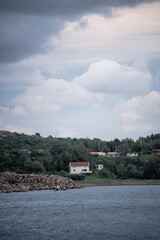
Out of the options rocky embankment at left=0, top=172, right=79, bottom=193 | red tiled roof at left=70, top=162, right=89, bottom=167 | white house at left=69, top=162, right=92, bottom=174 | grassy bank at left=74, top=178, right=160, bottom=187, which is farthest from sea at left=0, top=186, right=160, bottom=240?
red tiled roof at left=70, top=162, right=89, bottom=167

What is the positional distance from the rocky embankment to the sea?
48.1 feet

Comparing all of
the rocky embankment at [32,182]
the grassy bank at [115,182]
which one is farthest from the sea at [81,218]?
the grassy bank at [115,182]

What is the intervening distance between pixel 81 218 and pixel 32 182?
121ft

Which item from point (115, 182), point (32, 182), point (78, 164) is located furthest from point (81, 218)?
point (78, 164)

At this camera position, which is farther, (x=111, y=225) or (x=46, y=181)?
(x=46, y=181)

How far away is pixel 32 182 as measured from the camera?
73.6 metres

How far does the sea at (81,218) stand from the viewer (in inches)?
1182

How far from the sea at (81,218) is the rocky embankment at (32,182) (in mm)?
14664

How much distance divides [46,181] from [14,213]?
32428 mm

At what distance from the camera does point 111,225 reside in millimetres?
33562

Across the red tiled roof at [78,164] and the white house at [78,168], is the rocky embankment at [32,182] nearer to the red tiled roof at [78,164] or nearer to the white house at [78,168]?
the white house at [78,168]

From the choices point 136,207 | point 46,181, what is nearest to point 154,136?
point 46,181

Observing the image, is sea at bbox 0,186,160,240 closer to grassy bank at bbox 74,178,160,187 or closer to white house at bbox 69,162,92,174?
grassy bank at bbox 74,178,160,187

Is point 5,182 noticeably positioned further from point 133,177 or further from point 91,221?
point 91,221
